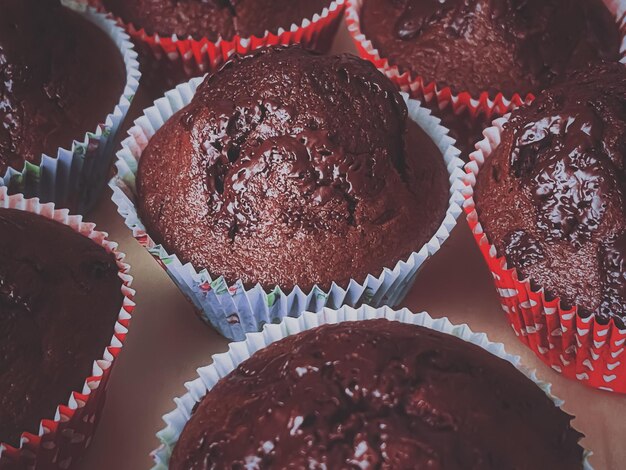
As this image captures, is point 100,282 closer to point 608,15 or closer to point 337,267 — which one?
point 337,267

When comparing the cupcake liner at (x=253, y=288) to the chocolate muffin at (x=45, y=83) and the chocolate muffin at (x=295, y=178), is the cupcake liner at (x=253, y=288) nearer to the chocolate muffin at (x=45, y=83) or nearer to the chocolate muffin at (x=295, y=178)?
the chocolate muffin at (x=295, y=178)

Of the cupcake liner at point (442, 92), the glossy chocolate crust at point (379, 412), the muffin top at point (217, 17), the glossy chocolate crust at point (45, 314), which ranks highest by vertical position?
the muffin top at point (217, 17)

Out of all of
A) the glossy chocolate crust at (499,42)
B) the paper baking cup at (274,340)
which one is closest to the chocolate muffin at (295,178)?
the paper baking cup at (274,340)

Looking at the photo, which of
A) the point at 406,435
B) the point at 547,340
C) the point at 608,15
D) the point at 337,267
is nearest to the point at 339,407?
the point at 406,435

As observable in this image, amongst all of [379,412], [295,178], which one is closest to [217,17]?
[295,178]

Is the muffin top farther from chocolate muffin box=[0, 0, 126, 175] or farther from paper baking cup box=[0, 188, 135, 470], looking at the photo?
paper baking cup box=[0, 188, 135, 470]

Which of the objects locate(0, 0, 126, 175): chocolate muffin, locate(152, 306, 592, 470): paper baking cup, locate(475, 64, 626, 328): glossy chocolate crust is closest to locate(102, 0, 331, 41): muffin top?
locate(0, 0, 126, 175): chocolate muffin

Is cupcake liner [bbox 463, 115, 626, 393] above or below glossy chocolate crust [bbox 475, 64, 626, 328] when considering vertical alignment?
below
